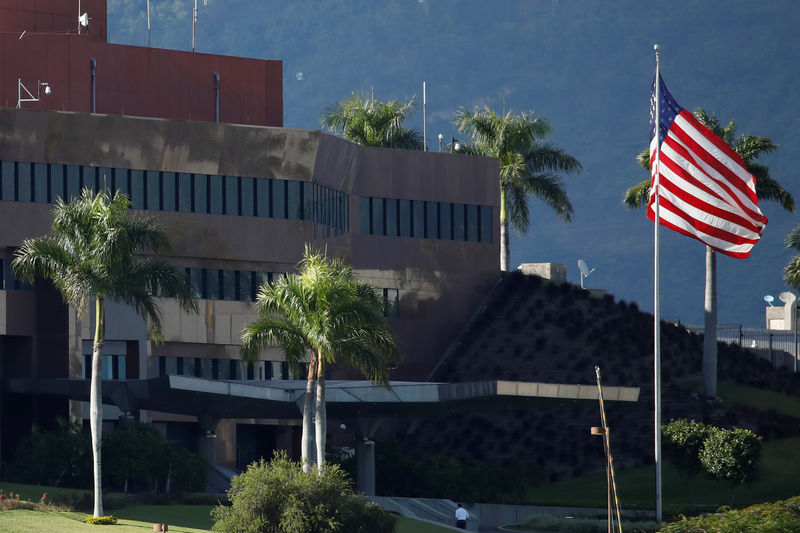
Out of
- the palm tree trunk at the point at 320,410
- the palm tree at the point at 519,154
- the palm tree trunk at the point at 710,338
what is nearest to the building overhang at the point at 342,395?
the palm tree trunk at the point at 320,410

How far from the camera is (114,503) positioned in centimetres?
4494

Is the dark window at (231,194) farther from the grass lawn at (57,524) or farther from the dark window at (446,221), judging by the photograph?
the grass lawn at (57,524)

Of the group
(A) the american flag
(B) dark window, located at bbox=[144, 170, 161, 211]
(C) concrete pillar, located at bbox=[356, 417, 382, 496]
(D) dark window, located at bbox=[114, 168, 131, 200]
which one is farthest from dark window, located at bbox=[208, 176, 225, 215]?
(A) the american flag

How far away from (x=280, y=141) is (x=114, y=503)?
81.3ft

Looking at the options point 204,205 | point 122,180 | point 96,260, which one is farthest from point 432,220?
point 96,260

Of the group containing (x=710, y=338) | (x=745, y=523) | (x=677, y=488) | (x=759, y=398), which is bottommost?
(x=677, y=488)

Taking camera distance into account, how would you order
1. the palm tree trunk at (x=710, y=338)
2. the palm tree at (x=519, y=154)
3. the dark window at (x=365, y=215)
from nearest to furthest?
the palm tree trunk at (x=710, y=338), the dark window at (x=365, y=215), the palm tree at (x=519, y=154)

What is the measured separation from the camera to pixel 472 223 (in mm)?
78375

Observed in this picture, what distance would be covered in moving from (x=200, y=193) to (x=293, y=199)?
4.48m

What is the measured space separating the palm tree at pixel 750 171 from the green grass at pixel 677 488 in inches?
196

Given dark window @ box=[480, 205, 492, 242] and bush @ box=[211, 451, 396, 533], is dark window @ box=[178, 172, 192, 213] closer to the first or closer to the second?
dark window @ box=[480, 205, 492, 242]

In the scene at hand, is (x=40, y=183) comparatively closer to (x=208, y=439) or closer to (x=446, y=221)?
(x=208, y=439)

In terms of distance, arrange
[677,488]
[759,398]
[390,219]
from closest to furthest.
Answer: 1. [677,488]
2. [759,398]
3. [390,219]

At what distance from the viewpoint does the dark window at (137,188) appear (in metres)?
62.6
